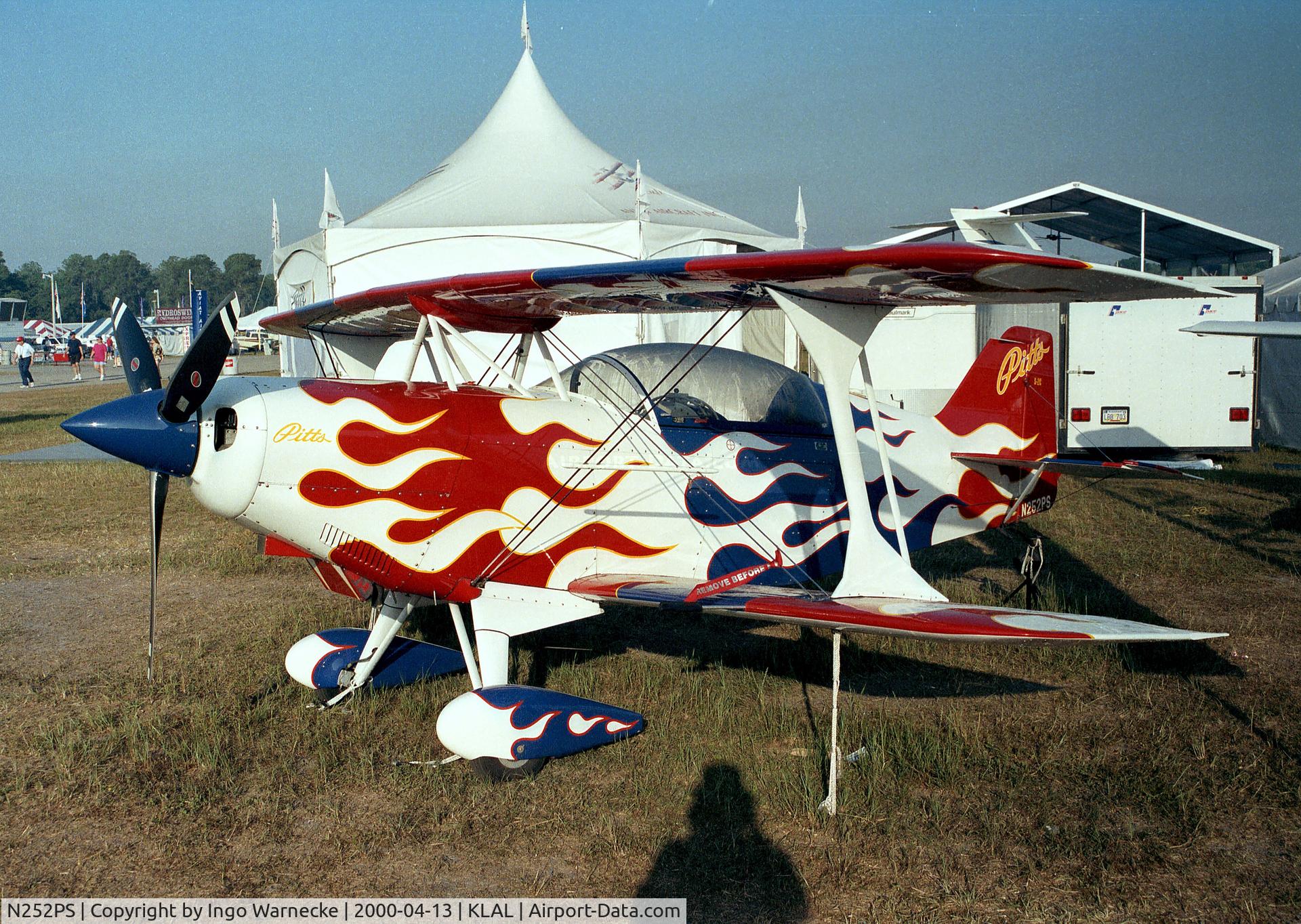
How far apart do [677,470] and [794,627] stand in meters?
2.75

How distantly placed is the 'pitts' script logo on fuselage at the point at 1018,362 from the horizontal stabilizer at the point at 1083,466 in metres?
0.58

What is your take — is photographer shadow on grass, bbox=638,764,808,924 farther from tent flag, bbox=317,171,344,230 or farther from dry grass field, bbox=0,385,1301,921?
tent flag, bbox=317,171,344,230

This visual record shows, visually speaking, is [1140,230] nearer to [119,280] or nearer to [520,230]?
[520,230]

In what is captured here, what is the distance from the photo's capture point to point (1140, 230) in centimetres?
1716

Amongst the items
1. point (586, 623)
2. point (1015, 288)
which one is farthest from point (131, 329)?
point (1015, 288)

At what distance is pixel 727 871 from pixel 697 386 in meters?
2.77

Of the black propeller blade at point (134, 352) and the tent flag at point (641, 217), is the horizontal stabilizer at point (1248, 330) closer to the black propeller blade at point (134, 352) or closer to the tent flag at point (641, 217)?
the tent flag at point (641, 217)

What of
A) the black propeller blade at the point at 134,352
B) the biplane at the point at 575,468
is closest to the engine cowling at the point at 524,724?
the biplane at the point at 575,468

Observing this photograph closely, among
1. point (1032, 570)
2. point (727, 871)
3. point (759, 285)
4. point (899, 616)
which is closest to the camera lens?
A: point (727, 871)

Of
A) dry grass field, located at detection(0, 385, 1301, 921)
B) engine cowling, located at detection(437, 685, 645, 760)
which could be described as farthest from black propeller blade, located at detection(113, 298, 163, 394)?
engine cowling, located at detection(437, 685, 645, 760)

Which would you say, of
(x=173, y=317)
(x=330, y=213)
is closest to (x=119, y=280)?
(x=173, y=317)

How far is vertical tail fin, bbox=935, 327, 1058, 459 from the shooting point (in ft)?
23.1

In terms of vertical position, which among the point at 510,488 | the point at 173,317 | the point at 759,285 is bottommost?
the point at 510,488

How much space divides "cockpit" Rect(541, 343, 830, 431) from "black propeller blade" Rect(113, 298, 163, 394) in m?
2.11
